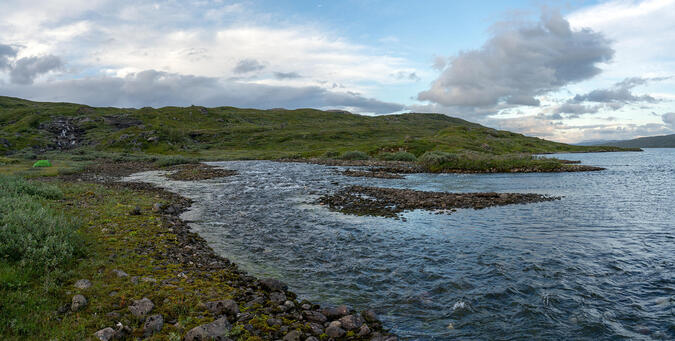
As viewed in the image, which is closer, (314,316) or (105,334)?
(105,334)

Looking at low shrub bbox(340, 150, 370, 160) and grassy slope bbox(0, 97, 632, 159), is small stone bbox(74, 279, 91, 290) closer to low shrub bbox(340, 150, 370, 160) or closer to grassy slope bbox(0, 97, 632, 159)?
low shrub bbox(340, 150, 370, 160)

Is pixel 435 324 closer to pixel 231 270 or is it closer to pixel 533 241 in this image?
pixel 231 270

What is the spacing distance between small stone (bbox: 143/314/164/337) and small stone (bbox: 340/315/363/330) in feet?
14.4

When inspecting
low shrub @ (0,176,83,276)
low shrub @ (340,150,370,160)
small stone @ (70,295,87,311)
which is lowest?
small stone @ (70,295,87,311)

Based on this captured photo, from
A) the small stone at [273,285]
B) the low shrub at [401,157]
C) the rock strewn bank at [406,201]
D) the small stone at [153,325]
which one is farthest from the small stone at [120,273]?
the low shrub at [401,157]

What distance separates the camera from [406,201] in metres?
28.0

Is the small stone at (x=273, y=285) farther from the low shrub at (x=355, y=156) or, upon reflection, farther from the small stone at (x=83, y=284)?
the low shrub at (x=355, y=156)

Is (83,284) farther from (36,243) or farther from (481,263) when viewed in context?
(481,263)

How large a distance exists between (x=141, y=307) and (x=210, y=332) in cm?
222

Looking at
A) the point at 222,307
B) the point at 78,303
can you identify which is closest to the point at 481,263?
the point at 222,307

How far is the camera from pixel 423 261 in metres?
14.1

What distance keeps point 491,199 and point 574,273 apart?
16.3 meters

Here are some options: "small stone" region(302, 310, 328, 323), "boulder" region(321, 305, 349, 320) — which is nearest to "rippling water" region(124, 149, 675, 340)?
"boulder" region(321, 305, 349, 320)

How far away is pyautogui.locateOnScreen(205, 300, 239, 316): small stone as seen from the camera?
8.84 metres
